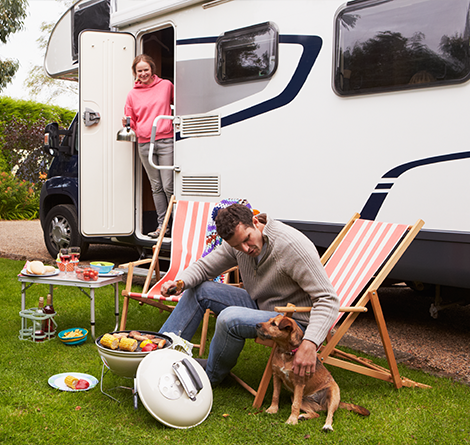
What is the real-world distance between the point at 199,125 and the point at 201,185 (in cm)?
51

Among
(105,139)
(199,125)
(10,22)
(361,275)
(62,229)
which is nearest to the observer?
(361,275)

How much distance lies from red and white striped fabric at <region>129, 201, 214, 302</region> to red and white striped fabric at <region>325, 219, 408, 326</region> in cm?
112

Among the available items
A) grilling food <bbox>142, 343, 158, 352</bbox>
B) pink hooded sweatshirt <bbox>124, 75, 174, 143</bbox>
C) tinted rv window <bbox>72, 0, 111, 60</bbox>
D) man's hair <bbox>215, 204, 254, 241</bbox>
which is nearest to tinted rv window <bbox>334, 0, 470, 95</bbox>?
man's hair <bbox>215, 204, 254, 241</bbox>

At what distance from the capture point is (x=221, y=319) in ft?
7.76

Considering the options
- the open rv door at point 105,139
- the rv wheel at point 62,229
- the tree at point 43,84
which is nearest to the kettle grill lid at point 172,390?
the open rv door at point 105,139

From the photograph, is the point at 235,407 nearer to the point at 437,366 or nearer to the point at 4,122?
the point at 437,366

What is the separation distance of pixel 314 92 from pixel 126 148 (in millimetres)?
2107

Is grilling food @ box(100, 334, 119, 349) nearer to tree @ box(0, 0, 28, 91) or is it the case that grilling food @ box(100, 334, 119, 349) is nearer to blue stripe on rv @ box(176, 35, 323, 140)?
blue stripe on rv @ box(176, 35, 323, 140)

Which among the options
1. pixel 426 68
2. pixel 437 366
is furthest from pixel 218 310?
pixel 426 68

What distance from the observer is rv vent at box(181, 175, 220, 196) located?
426cm

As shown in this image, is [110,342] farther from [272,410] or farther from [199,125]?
[199,125]

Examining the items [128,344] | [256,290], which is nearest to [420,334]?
[256,290]

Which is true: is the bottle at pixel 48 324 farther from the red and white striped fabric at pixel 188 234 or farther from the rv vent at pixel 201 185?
the rv vent at pixel 201 185

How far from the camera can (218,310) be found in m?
2.68
